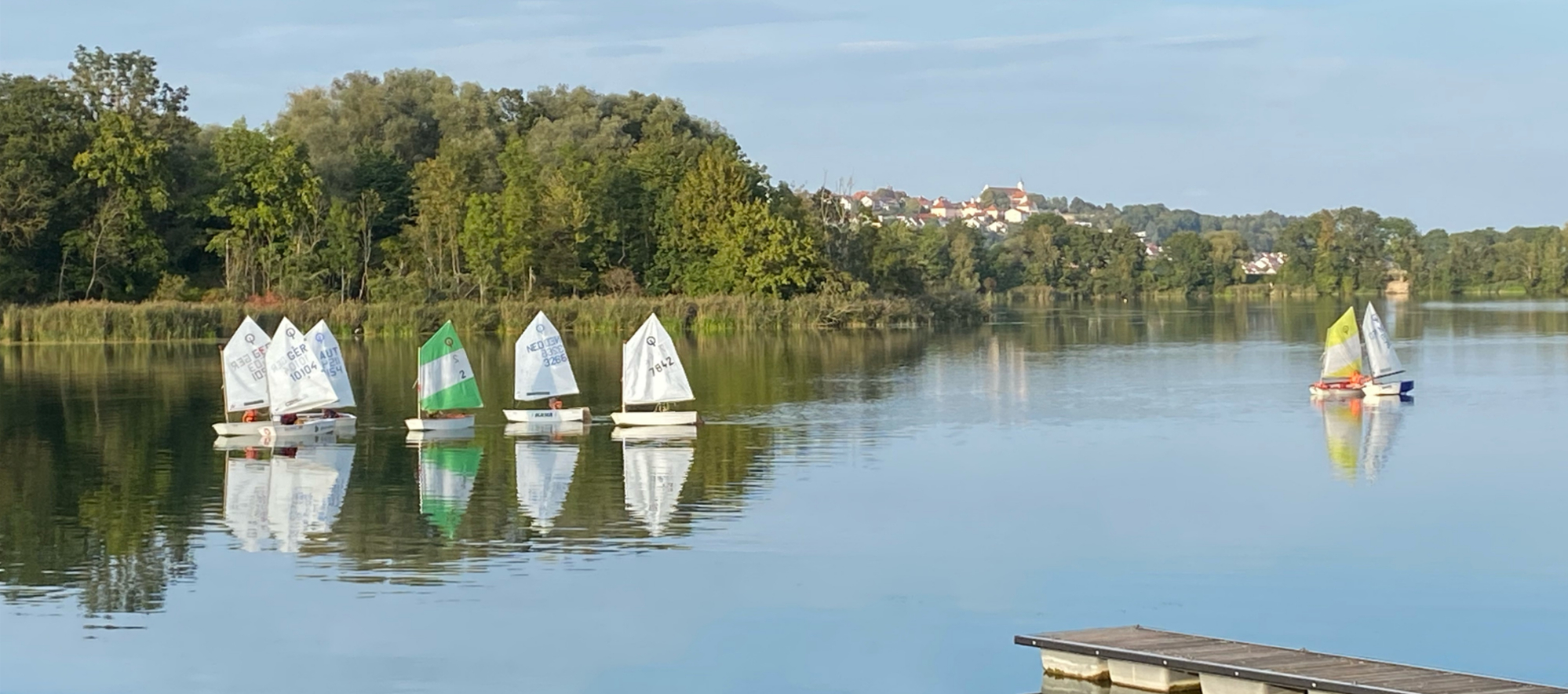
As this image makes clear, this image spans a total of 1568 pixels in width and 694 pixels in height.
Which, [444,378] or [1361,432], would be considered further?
[444,378]

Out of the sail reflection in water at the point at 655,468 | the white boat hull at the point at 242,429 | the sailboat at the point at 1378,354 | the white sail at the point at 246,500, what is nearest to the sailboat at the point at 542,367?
the sail reflection in water at the point at 655,468

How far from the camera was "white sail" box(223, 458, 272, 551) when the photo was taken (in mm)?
22781

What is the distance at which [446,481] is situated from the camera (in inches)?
1086

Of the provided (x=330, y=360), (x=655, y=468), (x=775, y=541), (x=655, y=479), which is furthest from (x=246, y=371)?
(x=775, y=541)

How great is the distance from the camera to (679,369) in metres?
35.7

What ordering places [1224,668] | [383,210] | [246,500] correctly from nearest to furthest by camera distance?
[1224,668] → [246,500] → [383,210]

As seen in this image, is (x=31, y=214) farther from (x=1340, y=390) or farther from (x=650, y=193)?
(x=1340, y=390)

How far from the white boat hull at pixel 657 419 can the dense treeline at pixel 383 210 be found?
43569 millimetres

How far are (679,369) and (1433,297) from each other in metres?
122

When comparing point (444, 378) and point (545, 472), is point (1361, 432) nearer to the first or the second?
point (545, 472)

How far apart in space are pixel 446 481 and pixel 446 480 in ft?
0.31

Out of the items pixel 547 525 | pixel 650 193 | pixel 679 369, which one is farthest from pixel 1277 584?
pixel 650 193

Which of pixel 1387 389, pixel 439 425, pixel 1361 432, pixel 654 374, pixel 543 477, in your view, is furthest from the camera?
pixel 1387 389

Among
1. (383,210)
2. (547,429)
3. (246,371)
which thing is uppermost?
(383,210)
